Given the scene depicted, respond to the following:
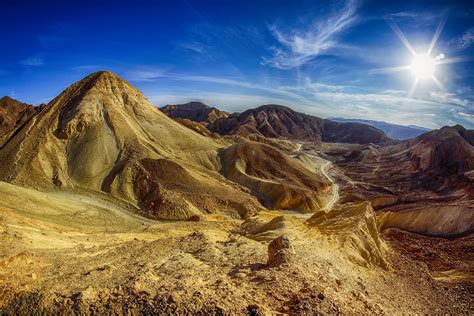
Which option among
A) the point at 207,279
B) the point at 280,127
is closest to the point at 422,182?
the point at 207,279

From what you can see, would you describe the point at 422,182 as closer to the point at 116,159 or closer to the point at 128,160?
the point at 128,160

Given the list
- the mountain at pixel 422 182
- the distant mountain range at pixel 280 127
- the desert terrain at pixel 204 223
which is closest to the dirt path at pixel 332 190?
the desert terrain at pixel 204 223

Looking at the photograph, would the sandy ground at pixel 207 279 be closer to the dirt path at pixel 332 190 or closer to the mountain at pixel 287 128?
the dirt path at pixel 332 190

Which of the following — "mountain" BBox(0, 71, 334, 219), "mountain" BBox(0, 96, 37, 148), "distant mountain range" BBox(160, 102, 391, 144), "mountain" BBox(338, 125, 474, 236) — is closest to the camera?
"mountain" BBox(338, 125, 474, 236)

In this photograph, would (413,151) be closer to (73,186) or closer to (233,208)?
(233,208)

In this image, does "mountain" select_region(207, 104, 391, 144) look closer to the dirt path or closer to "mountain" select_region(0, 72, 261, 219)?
the dirt path

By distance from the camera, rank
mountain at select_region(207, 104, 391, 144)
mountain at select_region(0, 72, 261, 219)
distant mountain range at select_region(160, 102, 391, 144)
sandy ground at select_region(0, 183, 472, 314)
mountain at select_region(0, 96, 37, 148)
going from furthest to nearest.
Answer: distant mountain range at select_region(160, 102, 391, 144)
mountain at select_region(207, 104, 391, 144)
mountain at select_region(0, 96, 37, 148)
mountain at select_region(0, 72, 261, 219)
sandy ground at select_region(0, 183, 472, 314)

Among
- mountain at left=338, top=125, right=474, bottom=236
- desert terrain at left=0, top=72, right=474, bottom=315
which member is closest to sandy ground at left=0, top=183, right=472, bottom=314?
desert terrain at left=0, top=72, right=474, bottom=315
